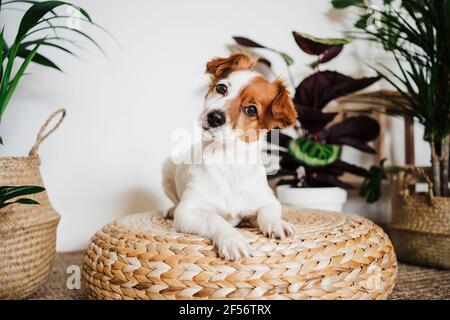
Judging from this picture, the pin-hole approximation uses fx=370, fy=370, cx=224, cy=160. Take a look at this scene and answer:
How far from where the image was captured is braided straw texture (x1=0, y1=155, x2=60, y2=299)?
49.4 inches

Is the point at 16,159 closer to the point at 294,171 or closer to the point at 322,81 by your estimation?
the point at 294,171

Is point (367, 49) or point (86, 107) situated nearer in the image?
point (86, 107)

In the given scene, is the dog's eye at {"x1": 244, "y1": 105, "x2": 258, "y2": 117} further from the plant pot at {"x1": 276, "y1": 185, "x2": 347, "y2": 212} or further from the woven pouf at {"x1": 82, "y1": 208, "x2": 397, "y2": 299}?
the plant pot at {"x1": 276, "y1": 185, "x2": 347, "y2": 212}

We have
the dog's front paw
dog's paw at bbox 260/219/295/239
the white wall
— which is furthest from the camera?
the white wall

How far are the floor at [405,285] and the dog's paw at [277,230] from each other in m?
0.56

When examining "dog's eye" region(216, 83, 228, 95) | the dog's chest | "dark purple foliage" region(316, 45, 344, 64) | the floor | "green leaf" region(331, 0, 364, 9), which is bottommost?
the floor

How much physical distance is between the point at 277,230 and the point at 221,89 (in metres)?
0.49

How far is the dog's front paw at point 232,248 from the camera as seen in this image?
958mm

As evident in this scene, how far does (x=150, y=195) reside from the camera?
2189mm

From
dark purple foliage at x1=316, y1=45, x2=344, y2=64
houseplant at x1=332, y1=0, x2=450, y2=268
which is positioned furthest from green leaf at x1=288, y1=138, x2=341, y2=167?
dark purple foliage at x1=316, y1=45, x2=344, y2=64

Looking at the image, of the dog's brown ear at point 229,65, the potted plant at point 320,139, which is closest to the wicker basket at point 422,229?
the potted plant at point 320,139

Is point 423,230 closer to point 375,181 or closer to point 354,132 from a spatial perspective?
point 375,181
